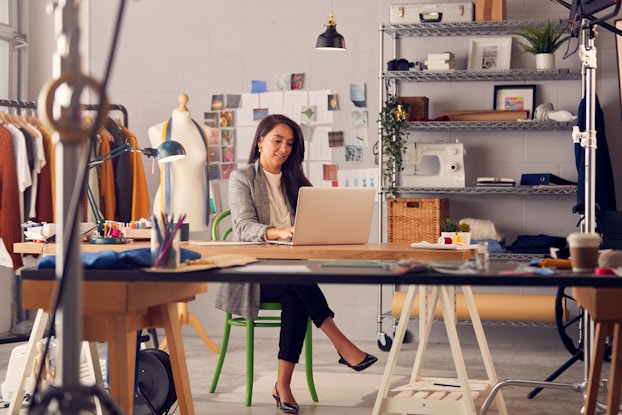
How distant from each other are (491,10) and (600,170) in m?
1.19

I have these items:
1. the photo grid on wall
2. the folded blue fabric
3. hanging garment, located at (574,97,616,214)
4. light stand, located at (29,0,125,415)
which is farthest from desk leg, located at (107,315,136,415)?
the photo grid on wall

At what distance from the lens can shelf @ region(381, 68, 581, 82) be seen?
5.30 meters

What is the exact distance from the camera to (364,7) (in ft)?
19.0

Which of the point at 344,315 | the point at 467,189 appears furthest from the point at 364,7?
the point at 344,315

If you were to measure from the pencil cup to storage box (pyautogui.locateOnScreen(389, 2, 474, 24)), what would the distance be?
355 cm

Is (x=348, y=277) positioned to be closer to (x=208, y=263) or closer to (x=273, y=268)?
(x=273, y=268)

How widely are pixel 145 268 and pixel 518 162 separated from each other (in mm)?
3802

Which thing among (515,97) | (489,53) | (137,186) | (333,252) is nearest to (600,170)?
(515,97)

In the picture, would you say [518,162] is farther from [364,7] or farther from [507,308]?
[364,7]

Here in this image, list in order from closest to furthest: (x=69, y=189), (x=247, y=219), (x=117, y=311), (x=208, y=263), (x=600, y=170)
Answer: (x=69, y=189) → (x=117, y=311) → (x=208, y=263) → (x=247, y=219) → (x=600, y=170)

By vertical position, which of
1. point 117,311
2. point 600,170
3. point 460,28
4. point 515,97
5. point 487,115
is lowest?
point 117,311

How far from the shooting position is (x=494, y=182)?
17.6ft

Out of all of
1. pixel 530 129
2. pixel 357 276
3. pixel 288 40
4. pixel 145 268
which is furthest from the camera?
pixel 288 40

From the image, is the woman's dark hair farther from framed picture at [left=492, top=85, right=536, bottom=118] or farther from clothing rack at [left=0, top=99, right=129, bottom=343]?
framed picture at [left=492, top=85, right=536, bottom=118]
